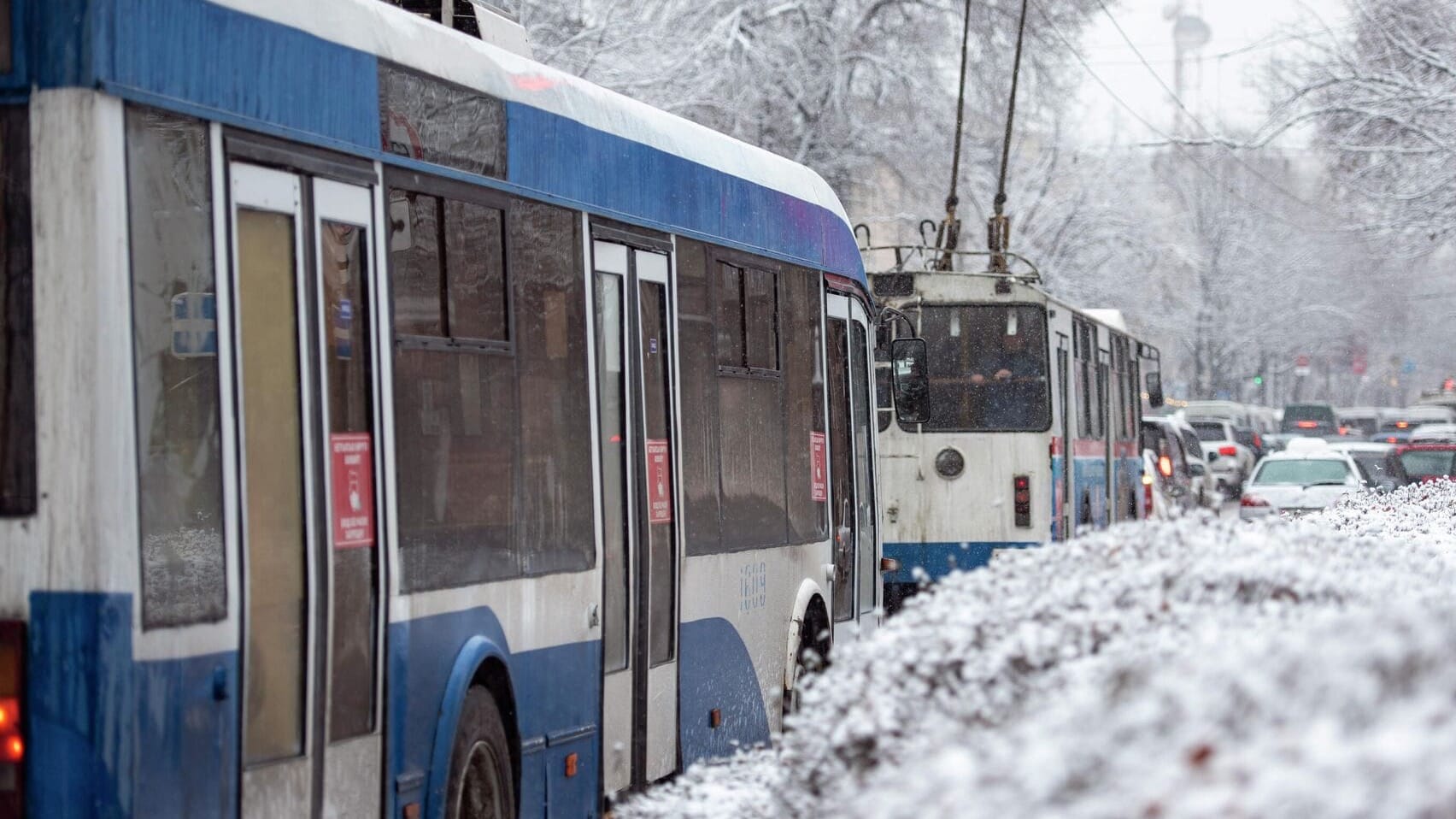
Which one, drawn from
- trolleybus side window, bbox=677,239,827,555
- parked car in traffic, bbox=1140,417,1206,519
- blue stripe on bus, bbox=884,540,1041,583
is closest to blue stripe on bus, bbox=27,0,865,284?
trolleybus side window, bbox=677,239,827,555

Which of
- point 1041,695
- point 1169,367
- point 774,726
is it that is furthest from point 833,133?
point 1169,367

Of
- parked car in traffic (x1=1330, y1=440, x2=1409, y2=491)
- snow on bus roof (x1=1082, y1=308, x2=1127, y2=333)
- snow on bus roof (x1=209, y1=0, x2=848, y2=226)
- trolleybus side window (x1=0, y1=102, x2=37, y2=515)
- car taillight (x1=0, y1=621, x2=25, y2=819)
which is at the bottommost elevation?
car taillight (x1=0, y1=621, x2=25, y2=819)

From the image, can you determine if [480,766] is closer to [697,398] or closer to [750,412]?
[697,398]

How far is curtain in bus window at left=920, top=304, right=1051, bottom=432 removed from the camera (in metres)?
18.6

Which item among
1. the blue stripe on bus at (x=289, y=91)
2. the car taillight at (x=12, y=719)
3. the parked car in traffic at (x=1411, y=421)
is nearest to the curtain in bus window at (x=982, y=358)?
the blue stripe on bus at (x=289, y=91)

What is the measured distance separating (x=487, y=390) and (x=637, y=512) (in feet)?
4.50

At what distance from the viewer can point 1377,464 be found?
33062 millimetres

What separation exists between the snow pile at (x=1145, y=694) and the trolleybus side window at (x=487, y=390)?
105 centimetres

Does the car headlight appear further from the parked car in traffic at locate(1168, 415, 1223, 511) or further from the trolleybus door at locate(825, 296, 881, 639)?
the parked car in traffic at locate(1168, 415, 1223, 511)

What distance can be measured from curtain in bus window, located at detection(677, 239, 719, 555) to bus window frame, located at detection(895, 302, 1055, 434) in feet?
30.3

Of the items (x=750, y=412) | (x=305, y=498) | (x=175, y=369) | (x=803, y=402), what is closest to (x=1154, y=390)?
(x=803, y=402)

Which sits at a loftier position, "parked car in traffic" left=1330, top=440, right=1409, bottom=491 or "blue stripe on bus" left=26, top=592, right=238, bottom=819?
"parked car in traffic" left=1330, top=440, right=1409, bottom=491

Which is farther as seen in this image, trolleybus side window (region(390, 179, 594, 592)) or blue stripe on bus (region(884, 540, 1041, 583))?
blue stripe on bus (region(884, 540, 1041, 583))

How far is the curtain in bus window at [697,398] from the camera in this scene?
8930 millimetres
